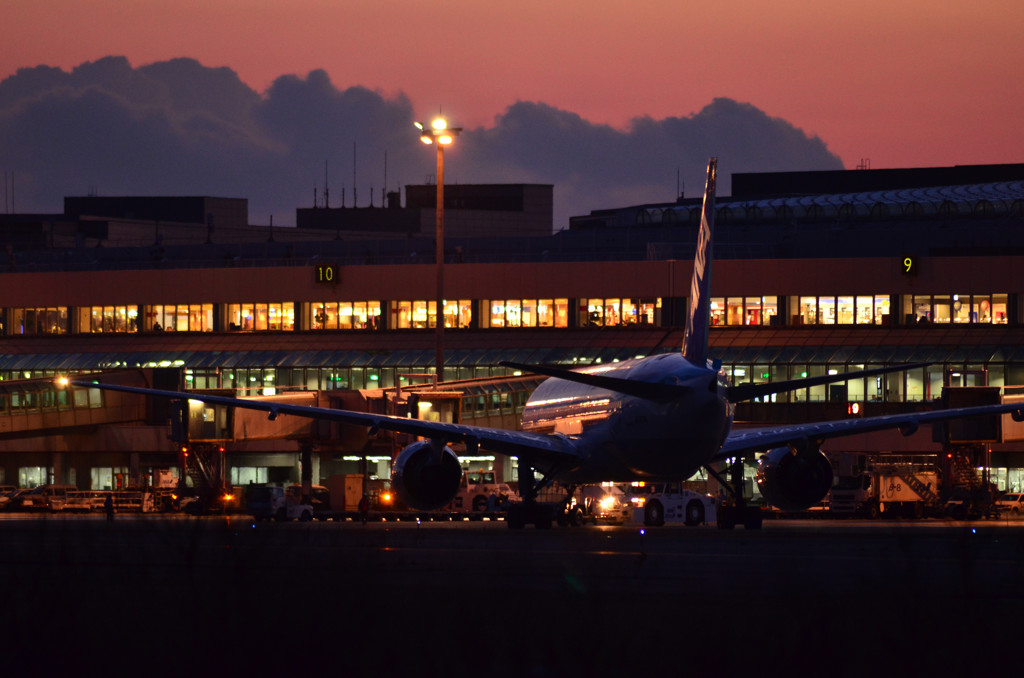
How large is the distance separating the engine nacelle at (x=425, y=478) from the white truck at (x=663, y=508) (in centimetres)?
1637

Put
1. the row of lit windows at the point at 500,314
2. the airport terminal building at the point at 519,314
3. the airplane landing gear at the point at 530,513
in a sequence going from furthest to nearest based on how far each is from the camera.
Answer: the row of lit windows at the point at 500,314
the airport terminal building at the point at 519,314
the airplane landing gear at the point at 530,513

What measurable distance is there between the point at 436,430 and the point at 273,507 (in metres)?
23.6

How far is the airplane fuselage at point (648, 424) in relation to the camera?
41.9 metres

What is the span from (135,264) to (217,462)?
186 feet

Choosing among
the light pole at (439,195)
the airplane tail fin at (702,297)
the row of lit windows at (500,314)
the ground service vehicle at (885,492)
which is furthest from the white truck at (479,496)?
the row of lit windows at (500,314)

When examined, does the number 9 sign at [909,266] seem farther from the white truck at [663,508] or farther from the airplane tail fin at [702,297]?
the airplane tail fin at [702,297]

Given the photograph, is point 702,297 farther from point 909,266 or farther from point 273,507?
point 909,266

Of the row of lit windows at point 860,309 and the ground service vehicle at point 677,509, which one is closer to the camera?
the ground service vehicle at point 677,509

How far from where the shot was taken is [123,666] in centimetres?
1580

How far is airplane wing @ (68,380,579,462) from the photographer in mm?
45875

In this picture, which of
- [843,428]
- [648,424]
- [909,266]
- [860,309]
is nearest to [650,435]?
[648,424]

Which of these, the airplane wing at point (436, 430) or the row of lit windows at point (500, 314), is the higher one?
the row of lit windows at point (500, 314)

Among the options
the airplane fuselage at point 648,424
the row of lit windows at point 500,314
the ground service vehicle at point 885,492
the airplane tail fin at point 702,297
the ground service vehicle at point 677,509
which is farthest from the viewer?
the row of lit windows at point 500,314

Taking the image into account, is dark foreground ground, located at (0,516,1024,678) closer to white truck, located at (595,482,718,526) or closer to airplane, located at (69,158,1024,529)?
airplane, located at (69,158,1024,529)
